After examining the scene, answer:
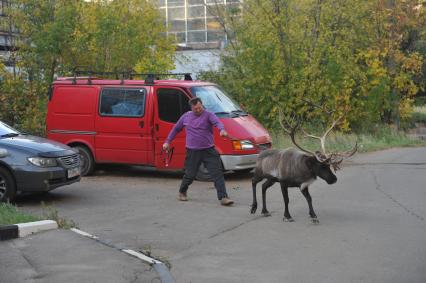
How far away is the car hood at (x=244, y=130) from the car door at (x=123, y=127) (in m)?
1.74

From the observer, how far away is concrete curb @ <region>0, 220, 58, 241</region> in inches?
318

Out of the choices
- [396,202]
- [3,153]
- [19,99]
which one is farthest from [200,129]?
[19,99]

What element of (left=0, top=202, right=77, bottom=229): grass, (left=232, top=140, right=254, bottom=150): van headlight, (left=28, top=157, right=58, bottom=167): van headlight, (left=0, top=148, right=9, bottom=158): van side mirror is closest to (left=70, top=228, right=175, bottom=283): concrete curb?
(left=0, top=202, right=77, bottom=229): grass

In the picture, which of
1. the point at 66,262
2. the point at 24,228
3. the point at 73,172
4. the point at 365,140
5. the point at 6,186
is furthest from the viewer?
the point at 365,140

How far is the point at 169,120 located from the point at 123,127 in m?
1.08

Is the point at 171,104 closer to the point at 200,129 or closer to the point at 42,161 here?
the point at 200,129

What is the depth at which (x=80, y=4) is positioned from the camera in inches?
816

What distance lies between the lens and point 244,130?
13.3 metres

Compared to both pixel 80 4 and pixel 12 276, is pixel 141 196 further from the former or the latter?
pixel 80 4

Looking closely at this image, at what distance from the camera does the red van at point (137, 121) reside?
13305 mm

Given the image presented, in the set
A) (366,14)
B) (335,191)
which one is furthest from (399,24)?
(335,191)

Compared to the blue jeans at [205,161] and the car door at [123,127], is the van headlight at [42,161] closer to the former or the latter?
the blue jeans at [205,161]

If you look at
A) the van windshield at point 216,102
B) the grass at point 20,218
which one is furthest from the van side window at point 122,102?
the grass at point 20,218

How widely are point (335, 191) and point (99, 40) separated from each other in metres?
10.7
